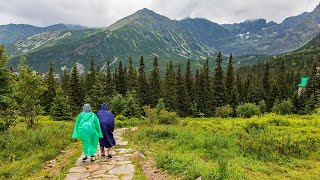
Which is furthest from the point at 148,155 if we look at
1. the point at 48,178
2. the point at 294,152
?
the point at 294,152

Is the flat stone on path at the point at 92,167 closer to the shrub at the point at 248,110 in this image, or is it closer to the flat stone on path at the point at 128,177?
the flat stone on path at the point at 128,177

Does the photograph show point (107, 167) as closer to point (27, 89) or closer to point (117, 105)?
point (27, 89)

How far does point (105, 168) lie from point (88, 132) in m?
2.09

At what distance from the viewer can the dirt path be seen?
9.56 meters

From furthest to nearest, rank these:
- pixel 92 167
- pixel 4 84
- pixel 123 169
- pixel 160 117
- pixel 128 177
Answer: pixel 160 117 < pixel 4 84 < pixel 92 167 < pixel 123 169 < pixel 128 177

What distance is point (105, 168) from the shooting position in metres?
10.7

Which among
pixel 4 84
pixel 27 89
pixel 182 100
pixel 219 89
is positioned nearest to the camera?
pixel 4 84

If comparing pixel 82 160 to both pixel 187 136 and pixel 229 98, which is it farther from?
pixel 229 98

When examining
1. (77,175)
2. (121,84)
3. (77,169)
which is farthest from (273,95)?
(77,175)

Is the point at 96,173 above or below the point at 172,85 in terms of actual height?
below

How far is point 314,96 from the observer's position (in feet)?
227

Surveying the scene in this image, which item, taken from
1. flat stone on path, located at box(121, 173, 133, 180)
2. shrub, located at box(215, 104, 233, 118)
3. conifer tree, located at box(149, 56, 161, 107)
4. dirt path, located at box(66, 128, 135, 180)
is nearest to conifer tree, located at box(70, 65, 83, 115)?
conifer tree, located at box(149, 56, 161, 107)

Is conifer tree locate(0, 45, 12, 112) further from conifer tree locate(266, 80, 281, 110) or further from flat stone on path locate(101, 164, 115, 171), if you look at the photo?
conifer tree locate(266, 80, 281, 110)

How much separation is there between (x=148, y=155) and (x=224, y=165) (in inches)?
203
